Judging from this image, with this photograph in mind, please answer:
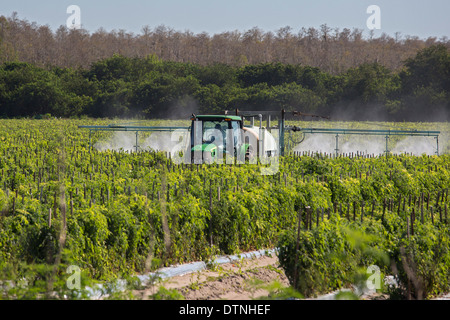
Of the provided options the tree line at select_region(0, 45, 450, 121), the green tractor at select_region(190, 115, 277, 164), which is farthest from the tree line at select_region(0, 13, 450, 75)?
the green tractor at select_region(190, 115, 277, 164)

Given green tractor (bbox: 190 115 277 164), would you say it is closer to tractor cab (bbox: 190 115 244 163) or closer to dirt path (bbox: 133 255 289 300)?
tractor cab (bbox: 190 115 244 163)

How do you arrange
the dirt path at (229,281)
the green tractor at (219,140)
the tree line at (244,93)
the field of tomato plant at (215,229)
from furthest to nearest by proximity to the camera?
the tree line at (244,93)
the green tractor at (219,140)
the dirt path at (229,281)
the field of tomato plant at (215,229)

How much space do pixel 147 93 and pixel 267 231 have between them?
47.0 metres

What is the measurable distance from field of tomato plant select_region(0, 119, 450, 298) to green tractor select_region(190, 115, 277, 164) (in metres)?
2.37

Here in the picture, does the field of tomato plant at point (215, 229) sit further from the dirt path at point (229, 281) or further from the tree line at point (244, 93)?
the tree line at point (244, 93)

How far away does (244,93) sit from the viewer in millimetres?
55938

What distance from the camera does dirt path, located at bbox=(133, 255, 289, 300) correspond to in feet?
23.6

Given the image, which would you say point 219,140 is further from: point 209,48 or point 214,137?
point 209,48

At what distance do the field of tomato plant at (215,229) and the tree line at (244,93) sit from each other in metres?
42.6

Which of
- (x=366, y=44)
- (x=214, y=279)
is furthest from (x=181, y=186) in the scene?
(x=366, y=44)

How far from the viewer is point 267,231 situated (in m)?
9.48

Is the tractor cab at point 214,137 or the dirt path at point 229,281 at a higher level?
the tractor cab at point 214,137

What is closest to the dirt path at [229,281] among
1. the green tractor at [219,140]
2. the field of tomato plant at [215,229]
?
the field of tomato plant at [215,229]

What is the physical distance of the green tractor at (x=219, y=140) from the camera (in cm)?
1414
